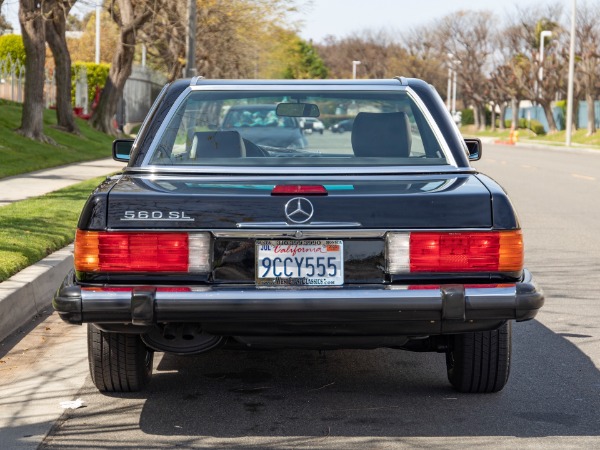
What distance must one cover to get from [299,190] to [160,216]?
0.62 m

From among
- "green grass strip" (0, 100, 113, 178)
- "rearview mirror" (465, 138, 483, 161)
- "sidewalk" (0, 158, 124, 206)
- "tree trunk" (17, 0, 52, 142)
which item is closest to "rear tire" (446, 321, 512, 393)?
"rearview mirror" (465, 138, 483, 161)

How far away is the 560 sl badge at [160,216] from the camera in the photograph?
4938 mm

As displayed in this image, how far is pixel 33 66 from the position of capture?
1043 inches

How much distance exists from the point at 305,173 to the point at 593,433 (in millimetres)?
1769

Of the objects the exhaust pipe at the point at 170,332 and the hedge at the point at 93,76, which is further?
the hedge at the point at 93,76

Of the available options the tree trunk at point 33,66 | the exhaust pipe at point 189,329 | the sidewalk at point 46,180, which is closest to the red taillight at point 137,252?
the exhaust pipe at point 189,329

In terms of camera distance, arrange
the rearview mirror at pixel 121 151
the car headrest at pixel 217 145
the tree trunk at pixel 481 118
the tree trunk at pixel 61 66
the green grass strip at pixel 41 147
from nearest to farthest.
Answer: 1. the car headrest at pixel 217 145
2. the rearview mirror at pixel 121 151
3. the green grass strip at pixel 41 147
4. the tree trunk at pixel 61 66
5. the tree trunk at pixel 481 118

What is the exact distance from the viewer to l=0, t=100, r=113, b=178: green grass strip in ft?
72.6

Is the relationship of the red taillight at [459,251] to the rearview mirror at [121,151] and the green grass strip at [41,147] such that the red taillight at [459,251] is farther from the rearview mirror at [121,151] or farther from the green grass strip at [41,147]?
the green grass strip at [41,147]

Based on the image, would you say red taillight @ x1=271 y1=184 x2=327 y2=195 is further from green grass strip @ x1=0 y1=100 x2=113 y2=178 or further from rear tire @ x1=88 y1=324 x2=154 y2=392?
green grass strip @ x1=0 y1=100 x2=113 y2=178

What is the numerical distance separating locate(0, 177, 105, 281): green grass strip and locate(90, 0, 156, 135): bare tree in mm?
19177

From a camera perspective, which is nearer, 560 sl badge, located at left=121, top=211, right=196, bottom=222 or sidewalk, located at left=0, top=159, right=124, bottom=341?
560 sl badge, located at left=121, top=211, right=196, bottom=222

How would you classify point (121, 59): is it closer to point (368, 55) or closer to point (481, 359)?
point (481, 359)

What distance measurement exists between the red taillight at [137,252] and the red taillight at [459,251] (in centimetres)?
101
